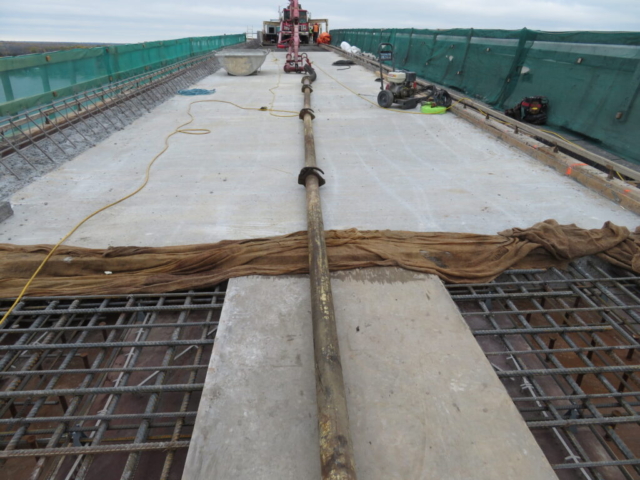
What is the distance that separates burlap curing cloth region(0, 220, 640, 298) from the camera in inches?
137

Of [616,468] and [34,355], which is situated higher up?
[616,468]

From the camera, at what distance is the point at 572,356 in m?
3.24

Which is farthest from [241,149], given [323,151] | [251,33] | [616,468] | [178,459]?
[251,33]

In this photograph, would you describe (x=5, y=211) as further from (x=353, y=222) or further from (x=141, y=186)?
(x=353, y=222)

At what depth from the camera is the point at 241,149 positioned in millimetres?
6922

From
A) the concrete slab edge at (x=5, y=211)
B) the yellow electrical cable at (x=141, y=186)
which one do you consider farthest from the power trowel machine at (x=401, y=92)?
the concrete slab edge at (x=5, y=211)

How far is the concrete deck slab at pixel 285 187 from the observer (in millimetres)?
4441

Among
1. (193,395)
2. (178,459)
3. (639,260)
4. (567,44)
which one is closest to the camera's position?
(178,459)

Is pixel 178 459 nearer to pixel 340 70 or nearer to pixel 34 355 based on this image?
pixel 34 355

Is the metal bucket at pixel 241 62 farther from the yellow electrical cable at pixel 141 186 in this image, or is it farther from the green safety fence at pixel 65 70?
the yellow electrical cable at pixel 141 186

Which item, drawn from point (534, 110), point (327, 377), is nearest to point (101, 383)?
point (327, 377)

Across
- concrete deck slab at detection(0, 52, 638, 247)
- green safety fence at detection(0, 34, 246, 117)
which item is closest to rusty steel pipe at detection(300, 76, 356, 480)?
concrete deck slab at detection(0, 52, 638, 247)

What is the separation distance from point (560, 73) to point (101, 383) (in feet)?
41.6

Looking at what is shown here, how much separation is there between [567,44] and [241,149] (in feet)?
31.4
